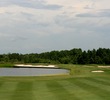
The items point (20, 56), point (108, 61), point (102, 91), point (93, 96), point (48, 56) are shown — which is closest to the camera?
point (93, 96)

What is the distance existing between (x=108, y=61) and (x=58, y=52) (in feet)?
167

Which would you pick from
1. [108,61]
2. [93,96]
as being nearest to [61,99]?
[93,96]

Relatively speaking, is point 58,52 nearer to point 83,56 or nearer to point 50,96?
point 83,56

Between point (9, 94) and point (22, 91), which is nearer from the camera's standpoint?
point (9, 94)

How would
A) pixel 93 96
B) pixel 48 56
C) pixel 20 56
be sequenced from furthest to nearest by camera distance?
pixel 48 56 < pixel 20 56 < pixel 93 96

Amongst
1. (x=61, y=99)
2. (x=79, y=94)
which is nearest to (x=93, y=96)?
(x=79, y=94)

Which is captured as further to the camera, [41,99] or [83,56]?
[83,56]

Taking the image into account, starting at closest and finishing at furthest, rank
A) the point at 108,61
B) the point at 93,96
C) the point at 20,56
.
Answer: the point at 93,96 → the point at 108,61 → the point at 20,56

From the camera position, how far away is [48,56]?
16050 centimetres

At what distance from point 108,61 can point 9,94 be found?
100 meters

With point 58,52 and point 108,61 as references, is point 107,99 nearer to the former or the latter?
point 108,61

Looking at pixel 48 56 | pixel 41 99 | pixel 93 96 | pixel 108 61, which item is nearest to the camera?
pixel 41 99

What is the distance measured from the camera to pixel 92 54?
403ft

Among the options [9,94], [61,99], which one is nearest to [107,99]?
[61,99]
